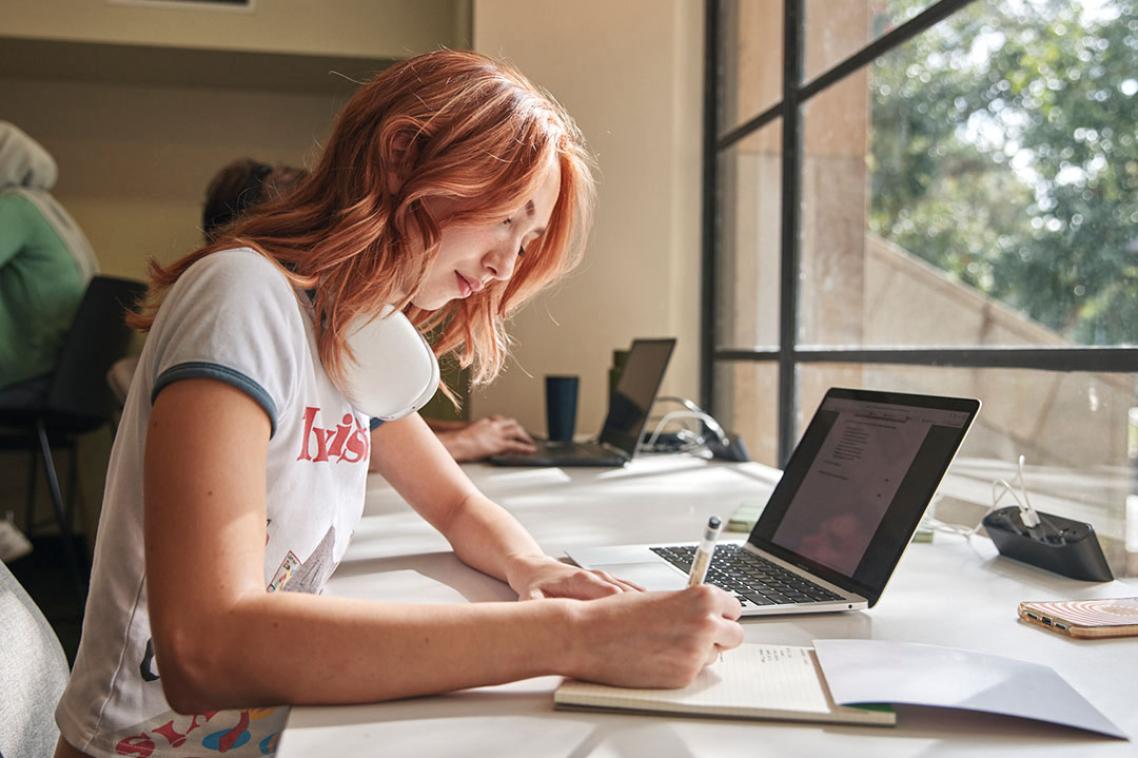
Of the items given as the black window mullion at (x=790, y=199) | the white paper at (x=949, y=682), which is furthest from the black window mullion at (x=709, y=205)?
the white paper at (x=949, y=682)

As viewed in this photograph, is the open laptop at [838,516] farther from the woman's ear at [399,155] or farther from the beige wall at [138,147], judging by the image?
the beige wall at [138,147]

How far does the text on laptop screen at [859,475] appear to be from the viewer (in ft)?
3.19

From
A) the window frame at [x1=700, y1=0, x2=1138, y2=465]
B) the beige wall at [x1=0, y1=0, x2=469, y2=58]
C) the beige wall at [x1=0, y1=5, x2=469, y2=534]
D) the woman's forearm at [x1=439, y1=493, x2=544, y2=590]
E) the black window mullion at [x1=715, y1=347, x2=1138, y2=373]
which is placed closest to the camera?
the woman's forearm at [x1=439, y1=493, x2=544, y2=590]

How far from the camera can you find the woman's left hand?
2.93ft

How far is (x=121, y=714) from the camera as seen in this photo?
2.76ft

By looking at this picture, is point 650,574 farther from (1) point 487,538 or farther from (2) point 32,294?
(2) point 32,294

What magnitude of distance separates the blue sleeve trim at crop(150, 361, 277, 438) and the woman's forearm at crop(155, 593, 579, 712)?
153 mm

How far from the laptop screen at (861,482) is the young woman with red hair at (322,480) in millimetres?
255

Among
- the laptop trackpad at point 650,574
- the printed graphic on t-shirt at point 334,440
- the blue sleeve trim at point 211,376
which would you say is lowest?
the laptop trackpad at point 650,574

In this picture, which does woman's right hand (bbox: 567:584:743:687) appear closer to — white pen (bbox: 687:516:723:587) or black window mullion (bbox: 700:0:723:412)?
white pen (bbox: 687:516:723:587)

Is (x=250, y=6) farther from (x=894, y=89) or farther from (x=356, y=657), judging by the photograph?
(x=894, y=89)

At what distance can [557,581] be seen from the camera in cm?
94

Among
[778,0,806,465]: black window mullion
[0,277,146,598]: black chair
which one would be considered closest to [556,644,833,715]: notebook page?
[778,0,806,465]: black window mullion

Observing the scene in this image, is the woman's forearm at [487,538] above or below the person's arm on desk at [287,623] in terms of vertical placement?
below
